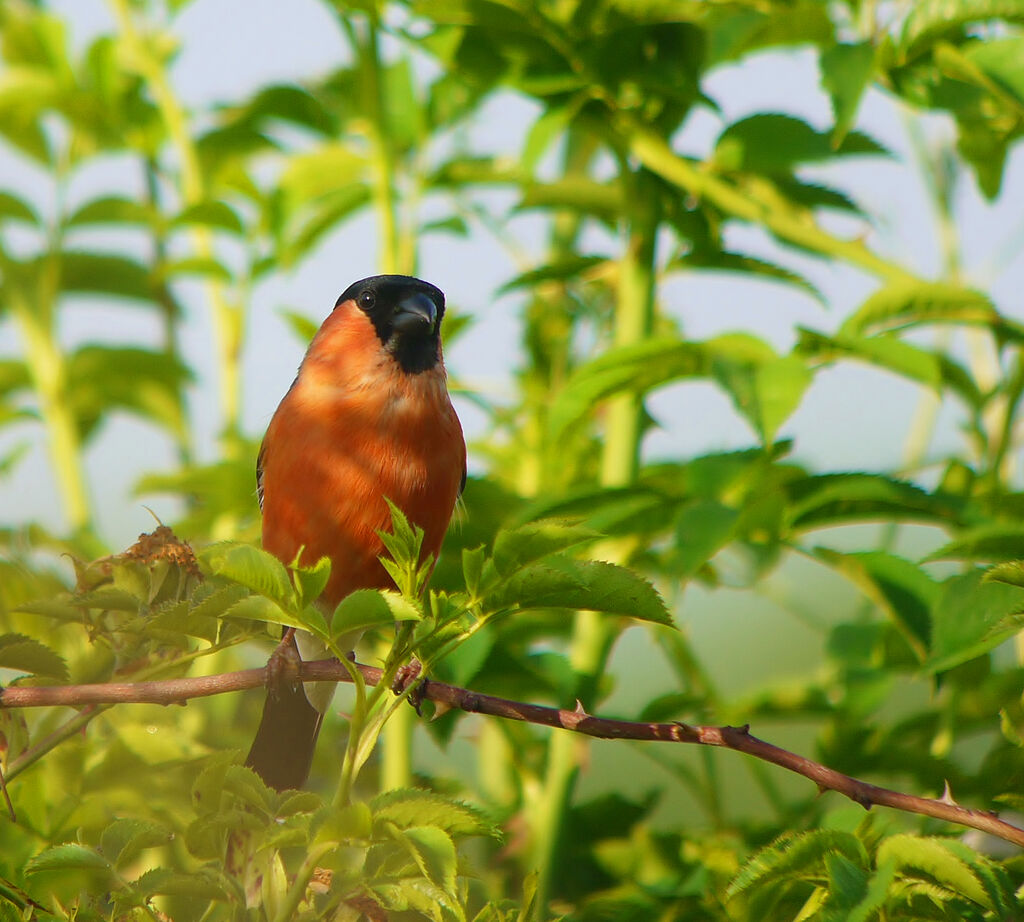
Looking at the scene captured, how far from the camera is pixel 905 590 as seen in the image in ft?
6.55

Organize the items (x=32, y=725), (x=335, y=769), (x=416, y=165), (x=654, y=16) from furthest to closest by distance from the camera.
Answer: (x=416, y=165) → (x=335, y=769) → (x=654, y=16) → (x=32, y=725)

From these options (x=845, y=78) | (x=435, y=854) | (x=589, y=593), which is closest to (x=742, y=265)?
(x=845, y=78)

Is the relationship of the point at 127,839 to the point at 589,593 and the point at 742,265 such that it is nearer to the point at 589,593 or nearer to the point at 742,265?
the point at 589,593

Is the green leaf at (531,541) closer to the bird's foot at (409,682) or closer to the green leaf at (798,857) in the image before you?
the green leaf at (798,857)

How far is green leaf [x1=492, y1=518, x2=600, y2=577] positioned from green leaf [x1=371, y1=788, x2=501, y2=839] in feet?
0.89

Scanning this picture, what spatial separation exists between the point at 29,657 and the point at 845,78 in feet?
5.56

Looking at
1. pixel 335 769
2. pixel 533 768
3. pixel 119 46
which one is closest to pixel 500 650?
pixel 533 768

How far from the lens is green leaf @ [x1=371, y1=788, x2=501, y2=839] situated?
1363 mm

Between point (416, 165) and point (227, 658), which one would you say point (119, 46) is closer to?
point (416, 165)

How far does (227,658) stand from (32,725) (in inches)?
39.8

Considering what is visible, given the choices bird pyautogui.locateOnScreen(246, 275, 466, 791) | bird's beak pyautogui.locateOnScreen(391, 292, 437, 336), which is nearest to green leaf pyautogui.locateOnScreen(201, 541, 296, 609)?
bird pyautogui.locateOnScreen(246, 275, 466, 791)

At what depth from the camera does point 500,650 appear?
7.23 ft

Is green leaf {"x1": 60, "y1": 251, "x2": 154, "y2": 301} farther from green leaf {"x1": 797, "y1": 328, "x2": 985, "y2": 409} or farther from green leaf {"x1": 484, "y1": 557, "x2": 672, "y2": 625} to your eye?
green leaf {"x1": 484, "y1": 557, "x2": 672, "y2": 625}

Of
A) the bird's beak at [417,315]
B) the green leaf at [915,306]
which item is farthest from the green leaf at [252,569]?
the bird's beak at [417,315]
